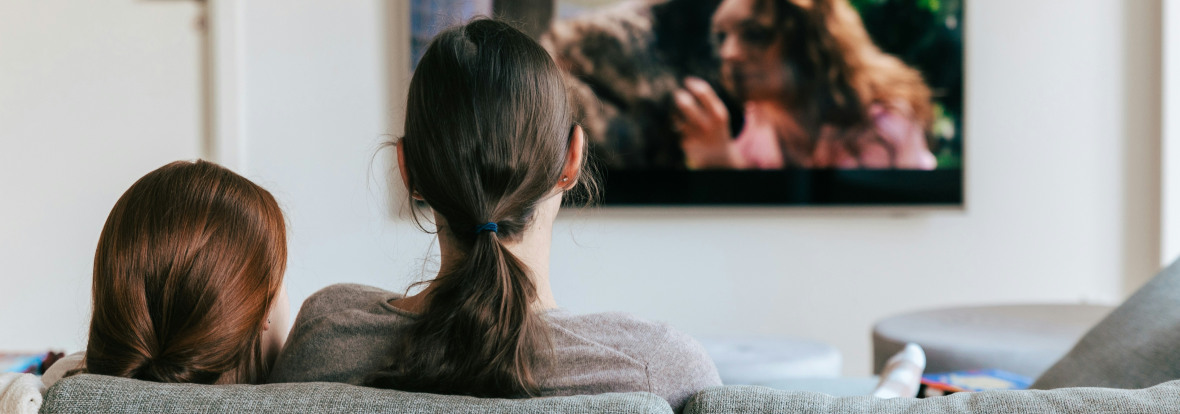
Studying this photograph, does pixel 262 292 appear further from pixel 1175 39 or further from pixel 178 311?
pixel 1175 39

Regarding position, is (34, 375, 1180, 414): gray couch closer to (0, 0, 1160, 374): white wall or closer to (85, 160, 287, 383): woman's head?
(85, 160, 287, 383): woman's head

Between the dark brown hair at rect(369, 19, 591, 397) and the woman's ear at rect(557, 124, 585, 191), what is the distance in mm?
11

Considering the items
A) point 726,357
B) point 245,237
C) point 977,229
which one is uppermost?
point 245,237

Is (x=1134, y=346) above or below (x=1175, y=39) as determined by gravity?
below

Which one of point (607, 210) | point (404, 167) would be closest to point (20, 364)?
point (404, 167)

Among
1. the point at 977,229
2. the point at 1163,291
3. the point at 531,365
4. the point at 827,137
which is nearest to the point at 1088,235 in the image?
the point at 977,229

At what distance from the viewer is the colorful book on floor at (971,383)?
1.39 m

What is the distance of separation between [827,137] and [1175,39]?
108cm

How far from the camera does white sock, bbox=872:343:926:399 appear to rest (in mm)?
1205

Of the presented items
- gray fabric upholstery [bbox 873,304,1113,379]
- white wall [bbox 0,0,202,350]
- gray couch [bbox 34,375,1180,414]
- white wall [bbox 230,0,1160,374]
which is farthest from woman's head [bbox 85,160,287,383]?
white wall [bbox 0,0,202,350]

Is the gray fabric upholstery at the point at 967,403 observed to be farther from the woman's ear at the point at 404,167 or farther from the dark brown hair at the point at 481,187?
the woman's ear at the point at 404,167

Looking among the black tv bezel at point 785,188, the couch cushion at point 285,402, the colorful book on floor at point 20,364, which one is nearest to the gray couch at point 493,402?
the couch cushion at point 285,402

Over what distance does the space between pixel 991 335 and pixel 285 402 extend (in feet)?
5.94

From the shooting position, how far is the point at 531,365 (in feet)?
2.83
